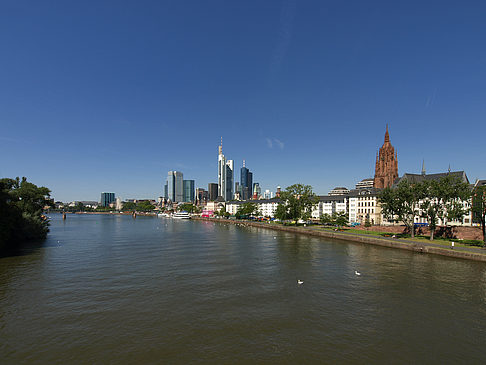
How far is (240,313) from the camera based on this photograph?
23750mm

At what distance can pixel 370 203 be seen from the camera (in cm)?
13588

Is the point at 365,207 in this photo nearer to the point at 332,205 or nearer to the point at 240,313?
the point at 332,205

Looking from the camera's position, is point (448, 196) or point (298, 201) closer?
point (448, 196)

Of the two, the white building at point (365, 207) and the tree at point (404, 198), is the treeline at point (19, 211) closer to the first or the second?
the tree at point (404, 198)

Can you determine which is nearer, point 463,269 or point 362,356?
point 362,356

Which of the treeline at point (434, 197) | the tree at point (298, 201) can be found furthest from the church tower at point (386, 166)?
the treeline at point (434, 197)

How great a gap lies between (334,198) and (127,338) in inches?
6328

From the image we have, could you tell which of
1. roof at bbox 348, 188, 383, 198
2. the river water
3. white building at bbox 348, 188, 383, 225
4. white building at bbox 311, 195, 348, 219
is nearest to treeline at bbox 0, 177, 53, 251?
the river water

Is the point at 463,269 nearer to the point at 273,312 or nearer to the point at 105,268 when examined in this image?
the point at 273,312

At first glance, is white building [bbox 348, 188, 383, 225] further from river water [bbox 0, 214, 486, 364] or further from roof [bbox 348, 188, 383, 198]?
river water [bbox 0, 214, 486, 364]

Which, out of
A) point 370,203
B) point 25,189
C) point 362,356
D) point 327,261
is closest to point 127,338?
point 362,356

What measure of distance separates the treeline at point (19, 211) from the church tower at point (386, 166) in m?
197

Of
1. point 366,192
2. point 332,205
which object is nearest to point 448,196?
point 366,192

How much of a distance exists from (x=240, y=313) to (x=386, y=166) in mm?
194917
